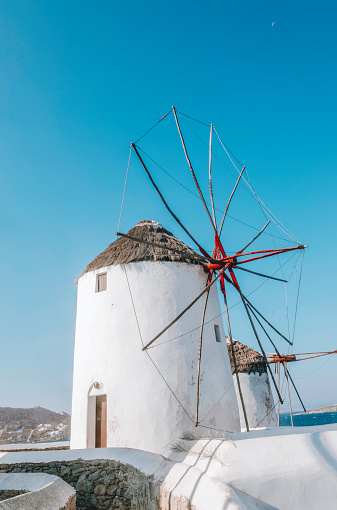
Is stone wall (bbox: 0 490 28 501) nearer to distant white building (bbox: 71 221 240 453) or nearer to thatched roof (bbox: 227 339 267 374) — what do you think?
distant white building (bbox: 71 221 240 453)

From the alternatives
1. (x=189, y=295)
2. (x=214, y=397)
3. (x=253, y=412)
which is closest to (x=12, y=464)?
(x=214, y=397)

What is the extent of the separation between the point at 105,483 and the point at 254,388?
1206 centimetres

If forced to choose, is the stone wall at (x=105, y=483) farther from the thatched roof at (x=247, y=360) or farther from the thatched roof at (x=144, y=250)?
the thatched roof at (x=247, y=360)

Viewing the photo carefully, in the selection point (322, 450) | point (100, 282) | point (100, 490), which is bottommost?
point (100, 490)

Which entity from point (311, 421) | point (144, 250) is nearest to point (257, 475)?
point (144, 250)

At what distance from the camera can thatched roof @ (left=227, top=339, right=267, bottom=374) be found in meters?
17.4

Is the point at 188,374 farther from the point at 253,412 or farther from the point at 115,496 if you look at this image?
the point at 253,412

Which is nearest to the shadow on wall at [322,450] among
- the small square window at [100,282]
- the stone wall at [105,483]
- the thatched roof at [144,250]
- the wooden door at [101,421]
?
the stone wall at [105,483]

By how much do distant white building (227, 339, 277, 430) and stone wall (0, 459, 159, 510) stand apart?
36.3ft

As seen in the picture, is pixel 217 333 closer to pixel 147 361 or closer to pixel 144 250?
pixel 147 361

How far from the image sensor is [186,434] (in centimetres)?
745

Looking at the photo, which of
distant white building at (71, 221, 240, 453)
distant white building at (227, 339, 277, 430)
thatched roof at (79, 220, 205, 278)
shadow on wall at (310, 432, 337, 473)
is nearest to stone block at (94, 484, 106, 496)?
distant white building at (71, 221, 240, 453)

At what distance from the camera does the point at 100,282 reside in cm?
1005

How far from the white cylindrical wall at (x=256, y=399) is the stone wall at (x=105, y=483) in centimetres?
1107
